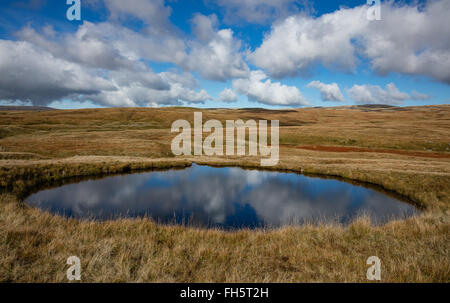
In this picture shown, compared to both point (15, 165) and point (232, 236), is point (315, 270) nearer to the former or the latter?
point (232, 236)

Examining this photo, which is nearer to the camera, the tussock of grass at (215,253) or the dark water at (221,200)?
the tussock of grass at (215,253)

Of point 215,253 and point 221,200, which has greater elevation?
point 215,253

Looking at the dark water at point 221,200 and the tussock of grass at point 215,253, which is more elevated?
the tussock of grass at point 215,253

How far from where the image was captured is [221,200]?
62.0ft

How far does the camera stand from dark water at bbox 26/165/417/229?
48.7 feet

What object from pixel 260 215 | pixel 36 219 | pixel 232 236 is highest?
pixel 36 219

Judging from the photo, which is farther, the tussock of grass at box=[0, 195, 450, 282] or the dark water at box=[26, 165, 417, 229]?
the dark water at box=[26, 165, 417, 229]

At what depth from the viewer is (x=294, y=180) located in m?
26.6

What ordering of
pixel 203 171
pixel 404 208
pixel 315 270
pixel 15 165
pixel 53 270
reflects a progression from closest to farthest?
pixel 53 270 < pixel 315 270 < pixel 404 208 < pixel 15 165 < pixel 203 171

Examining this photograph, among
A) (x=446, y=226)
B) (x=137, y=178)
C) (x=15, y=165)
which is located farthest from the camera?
(x=137, y=178)

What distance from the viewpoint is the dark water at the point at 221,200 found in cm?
1485

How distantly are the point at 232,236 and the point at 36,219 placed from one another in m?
8.25

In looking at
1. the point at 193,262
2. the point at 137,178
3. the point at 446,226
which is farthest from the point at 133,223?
the point at 137,178

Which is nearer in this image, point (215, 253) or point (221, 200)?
point (215, 253)
